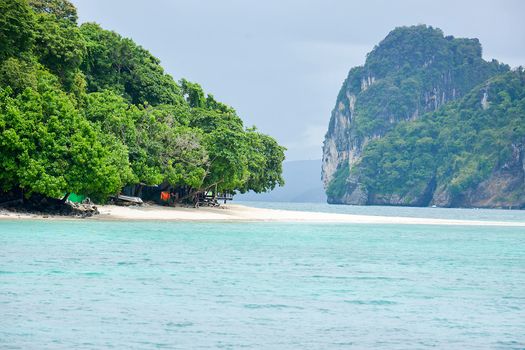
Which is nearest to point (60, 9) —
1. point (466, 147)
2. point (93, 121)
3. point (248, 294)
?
point (93, 121)

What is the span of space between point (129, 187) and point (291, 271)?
106ft

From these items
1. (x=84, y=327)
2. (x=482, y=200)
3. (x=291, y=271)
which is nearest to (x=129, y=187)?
(x=291, y=271)

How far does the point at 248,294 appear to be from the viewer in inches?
696

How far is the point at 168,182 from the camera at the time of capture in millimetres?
52656

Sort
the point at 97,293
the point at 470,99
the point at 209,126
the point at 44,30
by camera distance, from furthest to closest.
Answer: the point at 470,99 < the point at 209,126 < the point at 44,30 < the point at 97,293

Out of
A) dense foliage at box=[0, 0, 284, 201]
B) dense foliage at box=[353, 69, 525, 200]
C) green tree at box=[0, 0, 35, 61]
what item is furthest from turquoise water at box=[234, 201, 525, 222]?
dense foliage at box=[353, 69, 525, 200]

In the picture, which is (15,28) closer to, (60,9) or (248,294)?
(60,9)

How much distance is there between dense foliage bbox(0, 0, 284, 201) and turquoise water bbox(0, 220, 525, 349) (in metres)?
5.25

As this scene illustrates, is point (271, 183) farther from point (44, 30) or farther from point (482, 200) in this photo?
point (482, 200)

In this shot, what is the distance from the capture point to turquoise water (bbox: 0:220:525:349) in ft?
42.3

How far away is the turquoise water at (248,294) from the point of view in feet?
42.3

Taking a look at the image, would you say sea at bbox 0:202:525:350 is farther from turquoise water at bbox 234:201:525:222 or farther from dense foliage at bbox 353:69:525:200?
dense foliage at bbox 353:69:525:200

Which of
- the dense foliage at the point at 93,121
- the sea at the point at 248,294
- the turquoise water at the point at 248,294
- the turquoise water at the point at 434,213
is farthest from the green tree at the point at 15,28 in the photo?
the turquoise water at the point at 434,213

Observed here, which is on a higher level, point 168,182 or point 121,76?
point 121,76
